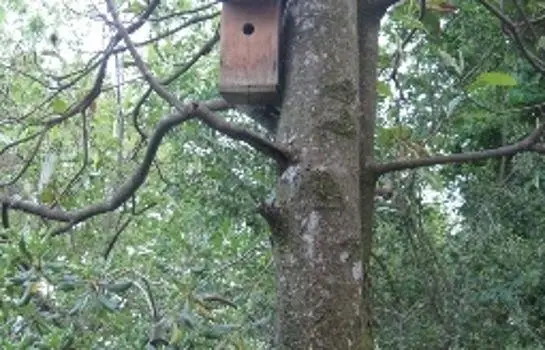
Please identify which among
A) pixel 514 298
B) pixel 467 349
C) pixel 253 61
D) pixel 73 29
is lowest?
pixel 467 349

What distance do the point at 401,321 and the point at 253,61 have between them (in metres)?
1.46

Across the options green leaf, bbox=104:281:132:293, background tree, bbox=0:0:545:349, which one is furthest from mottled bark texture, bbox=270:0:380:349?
green leaf, bbox=104:281:132:293

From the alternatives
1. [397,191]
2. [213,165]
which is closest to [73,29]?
[213,165]

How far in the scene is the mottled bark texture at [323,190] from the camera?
110cm

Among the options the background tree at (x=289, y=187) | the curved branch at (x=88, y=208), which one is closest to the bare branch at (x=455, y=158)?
the background tree at (x=289, y=187)

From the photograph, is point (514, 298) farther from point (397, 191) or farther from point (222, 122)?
point (222, 122)

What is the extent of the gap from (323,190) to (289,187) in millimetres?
50

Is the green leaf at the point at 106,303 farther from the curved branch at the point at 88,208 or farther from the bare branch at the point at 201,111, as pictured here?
the bare branch at the point at 201,111

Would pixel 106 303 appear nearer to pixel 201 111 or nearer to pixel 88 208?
pixel 88 208

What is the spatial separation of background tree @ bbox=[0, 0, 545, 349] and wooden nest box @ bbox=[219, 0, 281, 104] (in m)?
0.06

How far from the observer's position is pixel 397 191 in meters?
2.43

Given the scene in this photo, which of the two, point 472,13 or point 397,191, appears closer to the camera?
point 397,191

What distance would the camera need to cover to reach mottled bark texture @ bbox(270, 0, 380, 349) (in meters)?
1.10

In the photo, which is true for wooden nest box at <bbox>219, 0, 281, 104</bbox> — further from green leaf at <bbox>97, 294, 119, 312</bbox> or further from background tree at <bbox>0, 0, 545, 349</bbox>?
green leaf at <bbox>97, 294, 119, 312</bbox>
